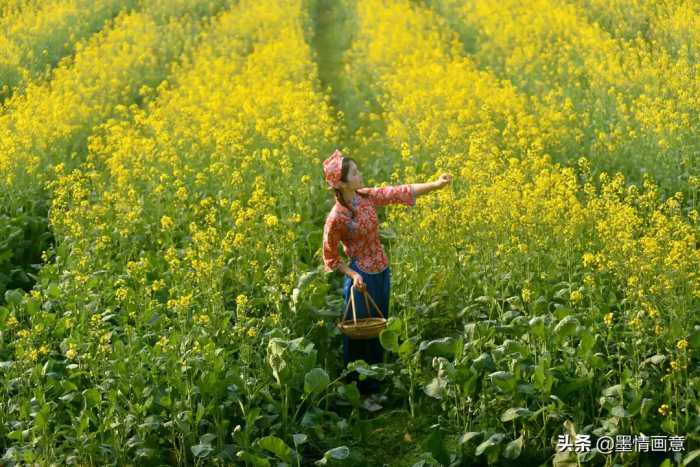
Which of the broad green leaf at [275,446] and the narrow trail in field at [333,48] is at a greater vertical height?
the broad green leaf at [275,446]

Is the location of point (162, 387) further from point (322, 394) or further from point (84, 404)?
point (322, 394)

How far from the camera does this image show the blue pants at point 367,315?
6.49 metres

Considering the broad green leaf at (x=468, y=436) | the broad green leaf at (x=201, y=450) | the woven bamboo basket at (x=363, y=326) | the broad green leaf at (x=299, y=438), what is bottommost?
the broad green leaf at (x=468, y=436)

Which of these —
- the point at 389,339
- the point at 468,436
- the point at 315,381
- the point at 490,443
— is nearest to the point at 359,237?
the point at 389,339

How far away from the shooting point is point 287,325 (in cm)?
697

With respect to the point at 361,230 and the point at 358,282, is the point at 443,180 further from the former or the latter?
the point at 358,282

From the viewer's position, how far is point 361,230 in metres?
6.47

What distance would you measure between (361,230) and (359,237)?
6 centimetres

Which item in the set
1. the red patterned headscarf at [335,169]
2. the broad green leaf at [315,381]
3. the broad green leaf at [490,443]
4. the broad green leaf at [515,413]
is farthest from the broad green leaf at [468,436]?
the red patterned headscarf at [335,169]

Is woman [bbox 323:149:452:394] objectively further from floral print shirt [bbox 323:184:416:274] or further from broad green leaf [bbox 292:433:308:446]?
broad green leaf [bbox 292:433:308:446]

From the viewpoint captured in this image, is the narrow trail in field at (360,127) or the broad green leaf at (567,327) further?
the narrow trail in field at (360,127)

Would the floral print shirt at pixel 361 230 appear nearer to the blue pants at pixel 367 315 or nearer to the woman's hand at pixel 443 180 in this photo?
the blue pants at pixel 367 315

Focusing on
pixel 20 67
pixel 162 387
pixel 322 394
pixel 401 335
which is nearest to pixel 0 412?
pixel 162 387

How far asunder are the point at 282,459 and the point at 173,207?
4253 millimetres
